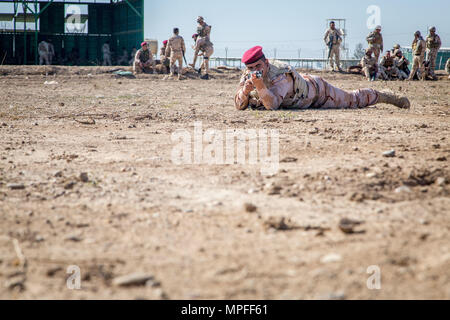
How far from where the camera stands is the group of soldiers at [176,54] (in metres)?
17.0

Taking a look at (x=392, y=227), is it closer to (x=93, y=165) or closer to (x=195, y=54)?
(x=93, y=165)

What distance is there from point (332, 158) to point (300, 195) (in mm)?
1090

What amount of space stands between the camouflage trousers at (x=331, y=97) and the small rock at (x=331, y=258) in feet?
18.0

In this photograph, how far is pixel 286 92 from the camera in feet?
23.8

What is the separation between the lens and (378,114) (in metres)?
7.14

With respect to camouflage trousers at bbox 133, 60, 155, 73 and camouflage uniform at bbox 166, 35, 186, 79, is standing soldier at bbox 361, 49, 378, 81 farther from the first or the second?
camouflage trousers at bbox 133, 60, 155, 73

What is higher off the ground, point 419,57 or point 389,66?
point 419,57

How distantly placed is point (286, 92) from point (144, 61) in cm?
1167

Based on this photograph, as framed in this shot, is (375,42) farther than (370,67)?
Yes

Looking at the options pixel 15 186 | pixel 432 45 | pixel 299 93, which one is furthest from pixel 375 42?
pixel 15 186

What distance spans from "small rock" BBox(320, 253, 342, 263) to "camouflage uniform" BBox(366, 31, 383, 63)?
16.5 m

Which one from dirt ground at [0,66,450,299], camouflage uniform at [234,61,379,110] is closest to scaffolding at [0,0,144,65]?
camouflage uniform at [234,61,379,110]

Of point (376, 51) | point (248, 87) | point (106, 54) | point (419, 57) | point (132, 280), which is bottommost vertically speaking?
point (132, 280)

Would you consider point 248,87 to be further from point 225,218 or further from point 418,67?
point 418,67
